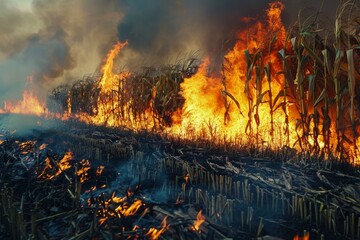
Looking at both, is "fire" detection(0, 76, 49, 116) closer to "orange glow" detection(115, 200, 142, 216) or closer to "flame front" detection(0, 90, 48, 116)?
"flame front" detection(0, 90, 48, 116)

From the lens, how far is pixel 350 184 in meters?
Result: 2.88

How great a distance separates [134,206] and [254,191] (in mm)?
1289

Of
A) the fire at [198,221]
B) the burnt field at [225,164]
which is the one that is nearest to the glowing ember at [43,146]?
the burnt field at [225,164]

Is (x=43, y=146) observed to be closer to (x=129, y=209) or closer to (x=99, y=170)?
(x=99, y=170)

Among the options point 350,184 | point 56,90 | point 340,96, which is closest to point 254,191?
point 350,184

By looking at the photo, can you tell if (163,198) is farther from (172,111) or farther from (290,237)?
(172,111)

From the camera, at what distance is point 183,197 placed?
3.35 m

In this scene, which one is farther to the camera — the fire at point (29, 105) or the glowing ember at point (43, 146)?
the fire at point (29, 105)

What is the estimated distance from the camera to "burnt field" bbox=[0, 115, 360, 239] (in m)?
2.46

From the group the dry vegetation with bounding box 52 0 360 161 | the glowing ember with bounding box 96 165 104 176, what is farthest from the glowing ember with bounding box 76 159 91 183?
the dry vegetation with bounding box 52 0 360 161

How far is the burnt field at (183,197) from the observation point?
246cm

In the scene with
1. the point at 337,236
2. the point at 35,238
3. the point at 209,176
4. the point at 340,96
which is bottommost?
the point at 35,238

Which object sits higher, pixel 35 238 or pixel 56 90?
pixel 56 90

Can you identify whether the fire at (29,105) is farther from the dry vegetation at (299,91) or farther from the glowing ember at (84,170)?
the glowing ember at (84,170)
